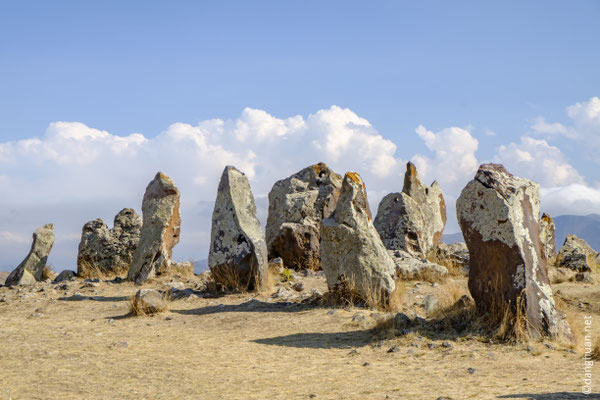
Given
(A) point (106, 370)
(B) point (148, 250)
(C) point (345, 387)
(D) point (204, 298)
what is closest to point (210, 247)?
(D) point (204, 298)

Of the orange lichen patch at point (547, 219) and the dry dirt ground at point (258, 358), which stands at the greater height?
the orange lichen patch at point (547, 219)

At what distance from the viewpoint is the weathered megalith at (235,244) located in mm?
13266

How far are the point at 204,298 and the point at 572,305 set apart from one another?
7590mm

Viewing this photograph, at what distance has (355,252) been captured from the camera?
11148 mm

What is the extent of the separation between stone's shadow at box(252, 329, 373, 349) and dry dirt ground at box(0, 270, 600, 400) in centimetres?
1

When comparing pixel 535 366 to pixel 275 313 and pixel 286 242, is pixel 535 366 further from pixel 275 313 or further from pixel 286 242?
pixel 286 242

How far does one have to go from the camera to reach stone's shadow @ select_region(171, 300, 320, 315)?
11484 millimetres

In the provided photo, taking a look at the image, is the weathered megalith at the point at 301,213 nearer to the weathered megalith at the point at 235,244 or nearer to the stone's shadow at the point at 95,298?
the weathered megalith at the point at 235,244

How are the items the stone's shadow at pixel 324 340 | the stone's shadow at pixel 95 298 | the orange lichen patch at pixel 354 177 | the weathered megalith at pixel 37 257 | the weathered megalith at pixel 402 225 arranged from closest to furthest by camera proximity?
the stone's shadow at pixel 324 340 → the orange lichen patch at pixel 354 177 → the stone's shadow at pixel 95 298 → the weathered megalith at pixel 37 257 → the weathered megalith at pixel 402 225

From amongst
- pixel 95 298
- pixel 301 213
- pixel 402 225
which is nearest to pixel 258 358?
pixel 95 298

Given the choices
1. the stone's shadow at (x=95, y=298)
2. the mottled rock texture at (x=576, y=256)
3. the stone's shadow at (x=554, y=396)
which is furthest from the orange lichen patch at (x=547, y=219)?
the stone's shadow at (x=554, y=396)

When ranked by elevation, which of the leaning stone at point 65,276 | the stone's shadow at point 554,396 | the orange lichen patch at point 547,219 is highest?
the orange lichen patch at point 547,219

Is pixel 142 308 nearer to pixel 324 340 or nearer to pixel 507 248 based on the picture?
pixel 324 340

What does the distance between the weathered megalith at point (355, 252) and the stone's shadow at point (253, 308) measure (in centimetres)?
74
